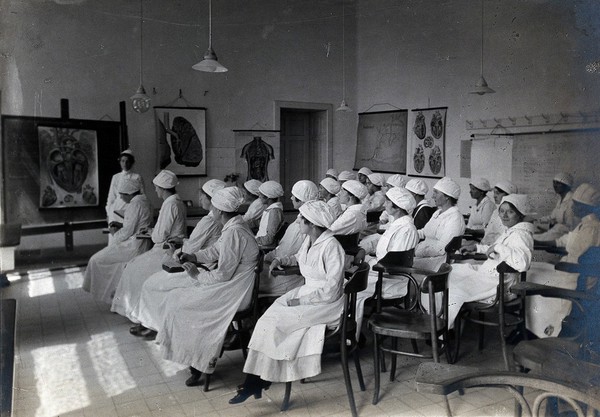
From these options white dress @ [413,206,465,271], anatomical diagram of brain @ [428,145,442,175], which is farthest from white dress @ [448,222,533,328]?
anatomical diagram of brain @ [428,145,442,175]

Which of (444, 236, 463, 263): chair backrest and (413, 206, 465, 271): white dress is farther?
(413, 206, 465, 271): white dress

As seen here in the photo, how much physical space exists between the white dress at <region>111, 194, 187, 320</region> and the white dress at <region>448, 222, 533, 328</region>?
238cm

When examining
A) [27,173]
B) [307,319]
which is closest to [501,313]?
[307,319]

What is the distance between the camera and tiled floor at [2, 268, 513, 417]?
125 inches

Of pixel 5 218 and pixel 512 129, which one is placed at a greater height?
pixel 512 129

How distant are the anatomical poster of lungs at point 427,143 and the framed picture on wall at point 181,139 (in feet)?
5.70

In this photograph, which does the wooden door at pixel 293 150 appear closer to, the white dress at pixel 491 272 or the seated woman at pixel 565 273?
the white dress at pixel 491 272

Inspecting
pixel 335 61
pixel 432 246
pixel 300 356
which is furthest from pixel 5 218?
pixel 432 246

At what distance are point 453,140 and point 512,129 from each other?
834mm

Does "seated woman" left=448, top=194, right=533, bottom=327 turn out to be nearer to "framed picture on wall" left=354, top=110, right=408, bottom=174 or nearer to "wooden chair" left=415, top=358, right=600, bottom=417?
"framed picture on wall" left=354, top=110, right=408, bottom=174

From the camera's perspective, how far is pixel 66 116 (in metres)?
3.52

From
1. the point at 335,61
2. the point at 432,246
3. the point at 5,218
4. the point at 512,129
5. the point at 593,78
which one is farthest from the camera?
the point at 432,246

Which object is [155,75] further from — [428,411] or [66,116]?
[428,411]

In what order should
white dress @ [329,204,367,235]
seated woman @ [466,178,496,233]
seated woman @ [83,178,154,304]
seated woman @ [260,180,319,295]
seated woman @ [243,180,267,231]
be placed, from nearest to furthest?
1. seated woman @ [260,180,319,295]
2. white dress @ [329,204,367,235]
3. seated woman @ [243,180,267,231]
4. seated woman @ [83,178,154,304]
5. seated woman @ [466,178,496,233]
